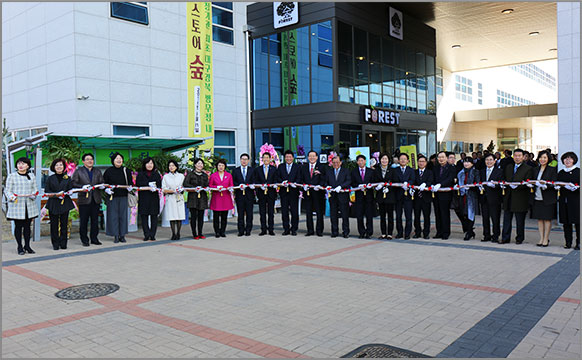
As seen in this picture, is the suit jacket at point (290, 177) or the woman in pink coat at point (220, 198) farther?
the suit jacket at point (290, 177)

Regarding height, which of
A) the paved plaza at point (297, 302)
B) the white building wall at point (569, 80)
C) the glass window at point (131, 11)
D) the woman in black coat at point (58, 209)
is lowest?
the paved plaza at point (297, 302)

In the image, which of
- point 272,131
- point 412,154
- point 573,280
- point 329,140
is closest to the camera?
point 573,280

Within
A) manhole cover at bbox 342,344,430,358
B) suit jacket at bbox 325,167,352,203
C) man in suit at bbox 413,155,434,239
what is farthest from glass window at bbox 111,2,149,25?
manhole cover at bbox 342,344,430,358

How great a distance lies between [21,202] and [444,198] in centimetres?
896

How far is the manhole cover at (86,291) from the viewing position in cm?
624

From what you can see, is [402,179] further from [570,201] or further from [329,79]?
[329,79]

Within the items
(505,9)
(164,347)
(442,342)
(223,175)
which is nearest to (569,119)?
(223,175)

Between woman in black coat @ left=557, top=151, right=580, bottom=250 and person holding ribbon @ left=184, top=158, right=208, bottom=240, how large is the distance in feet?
25.1

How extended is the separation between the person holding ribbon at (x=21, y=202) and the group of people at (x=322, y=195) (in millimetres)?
18

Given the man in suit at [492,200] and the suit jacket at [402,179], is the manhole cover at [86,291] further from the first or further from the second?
the man in suit at [492,200]

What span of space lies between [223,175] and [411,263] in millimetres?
5371

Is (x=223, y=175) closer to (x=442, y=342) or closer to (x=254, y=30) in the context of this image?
(x=442, y=342)

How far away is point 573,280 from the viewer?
662 centimetres

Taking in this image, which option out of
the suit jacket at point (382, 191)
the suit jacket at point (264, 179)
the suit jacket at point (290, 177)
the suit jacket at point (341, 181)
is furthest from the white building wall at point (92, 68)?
the suit jacket at point (382, 191)
